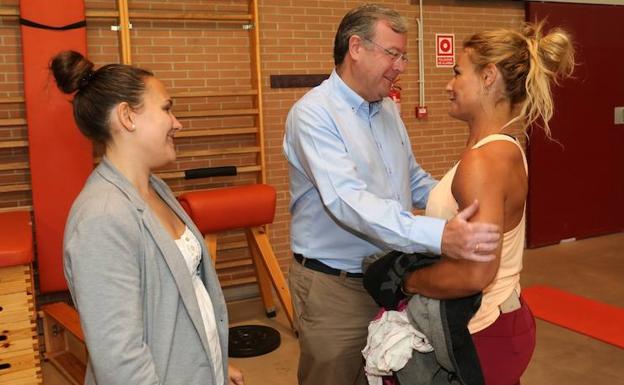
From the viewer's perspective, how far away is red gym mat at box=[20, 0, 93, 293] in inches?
146

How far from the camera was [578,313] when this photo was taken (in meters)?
4.12

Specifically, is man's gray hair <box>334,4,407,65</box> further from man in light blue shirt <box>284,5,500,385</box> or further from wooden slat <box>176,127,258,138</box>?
wooden slat <box>176,127,258,138</box>

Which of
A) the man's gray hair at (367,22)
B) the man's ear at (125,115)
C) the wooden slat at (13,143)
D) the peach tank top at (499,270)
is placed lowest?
the peach tank top at (499,270)

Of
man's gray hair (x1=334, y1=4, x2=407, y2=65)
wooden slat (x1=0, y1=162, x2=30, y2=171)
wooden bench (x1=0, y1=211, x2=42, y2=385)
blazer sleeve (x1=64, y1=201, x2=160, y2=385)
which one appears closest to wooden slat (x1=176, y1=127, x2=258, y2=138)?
wooden slat (x1=0, y1=162, x2=30, y2=171)

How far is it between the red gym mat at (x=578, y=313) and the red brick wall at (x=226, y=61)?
1.86 m

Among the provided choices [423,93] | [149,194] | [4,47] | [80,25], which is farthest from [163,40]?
[149,194]

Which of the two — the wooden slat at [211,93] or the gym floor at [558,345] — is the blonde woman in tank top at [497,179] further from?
the wooden slat at [211,93]

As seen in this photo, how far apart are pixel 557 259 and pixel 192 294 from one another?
4843 millimetres

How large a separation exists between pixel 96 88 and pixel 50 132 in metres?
2.54

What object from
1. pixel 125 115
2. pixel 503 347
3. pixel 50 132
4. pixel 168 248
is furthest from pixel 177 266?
pixel 50 132

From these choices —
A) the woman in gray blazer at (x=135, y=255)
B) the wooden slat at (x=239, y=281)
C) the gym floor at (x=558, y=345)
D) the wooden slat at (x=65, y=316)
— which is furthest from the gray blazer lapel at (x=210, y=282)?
the wooden slat at (x=239, y=281)

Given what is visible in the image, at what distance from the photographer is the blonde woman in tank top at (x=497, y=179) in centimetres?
144

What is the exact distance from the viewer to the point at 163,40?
169 inches

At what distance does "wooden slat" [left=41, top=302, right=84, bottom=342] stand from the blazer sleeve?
2170mm
